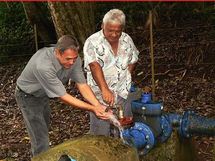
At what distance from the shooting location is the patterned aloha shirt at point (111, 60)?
437 centimetres

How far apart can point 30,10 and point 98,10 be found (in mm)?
1883

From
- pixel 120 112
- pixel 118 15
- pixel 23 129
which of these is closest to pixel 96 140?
pixel 120 112

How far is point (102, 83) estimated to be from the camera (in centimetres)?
421

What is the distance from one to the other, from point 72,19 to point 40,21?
3612mm

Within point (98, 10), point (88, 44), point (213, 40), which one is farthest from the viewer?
point (98, 10)

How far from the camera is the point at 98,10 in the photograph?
11.9m

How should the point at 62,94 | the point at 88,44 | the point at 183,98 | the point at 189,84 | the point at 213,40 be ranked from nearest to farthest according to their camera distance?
the point at 62,94 < the point at 88,44 < the point at 183,98 < the point at 189,84 < the point at 213,40

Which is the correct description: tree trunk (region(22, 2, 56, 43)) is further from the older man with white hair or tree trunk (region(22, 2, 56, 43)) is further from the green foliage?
the older man with white hair

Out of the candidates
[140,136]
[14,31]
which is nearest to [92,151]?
[140,136]

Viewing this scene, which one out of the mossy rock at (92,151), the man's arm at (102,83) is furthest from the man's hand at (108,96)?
the mossy rock at (92,151)

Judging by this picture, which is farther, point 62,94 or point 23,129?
point 23,129

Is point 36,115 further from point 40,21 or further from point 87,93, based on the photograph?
point 40,21

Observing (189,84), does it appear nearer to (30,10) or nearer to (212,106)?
(212,106)

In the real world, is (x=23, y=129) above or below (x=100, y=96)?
below
